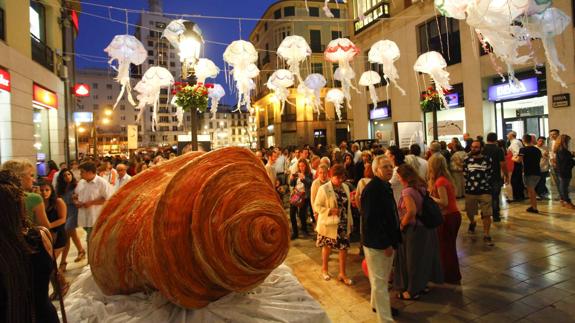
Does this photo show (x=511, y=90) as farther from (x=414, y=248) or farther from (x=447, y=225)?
(x=414, y=248)

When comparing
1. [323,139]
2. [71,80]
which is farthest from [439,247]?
[323,139]

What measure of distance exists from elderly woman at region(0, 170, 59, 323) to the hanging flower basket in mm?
5685

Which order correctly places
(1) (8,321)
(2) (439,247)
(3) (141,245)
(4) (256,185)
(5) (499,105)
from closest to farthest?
(1) (8,321) → (3) (141,245) → (4) (256,185) → (2) (439,247) → (5) (499,105)

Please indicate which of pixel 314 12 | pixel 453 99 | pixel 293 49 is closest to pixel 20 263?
pixel 293 49

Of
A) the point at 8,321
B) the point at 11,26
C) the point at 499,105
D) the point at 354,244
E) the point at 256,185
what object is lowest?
the point at 354,244

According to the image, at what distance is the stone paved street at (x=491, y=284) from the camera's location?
3.57m

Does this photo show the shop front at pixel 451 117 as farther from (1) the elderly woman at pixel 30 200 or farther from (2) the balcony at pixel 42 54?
(2) the balcony at pixel 42 54

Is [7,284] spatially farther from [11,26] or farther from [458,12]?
[11,26]

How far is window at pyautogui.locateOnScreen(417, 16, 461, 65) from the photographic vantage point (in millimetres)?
16328

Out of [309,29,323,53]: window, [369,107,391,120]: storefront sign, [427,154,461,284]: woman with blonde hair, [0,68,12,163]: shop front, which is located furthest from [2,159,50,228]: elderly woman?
[309,29,323,53]: window

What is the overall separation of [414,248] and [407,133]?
784cm

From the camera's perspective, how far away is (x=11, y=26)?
9992mm

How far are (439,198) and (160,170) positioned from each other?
3715mm

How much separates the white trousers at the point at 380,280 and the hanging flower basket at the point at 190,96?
546 cm
